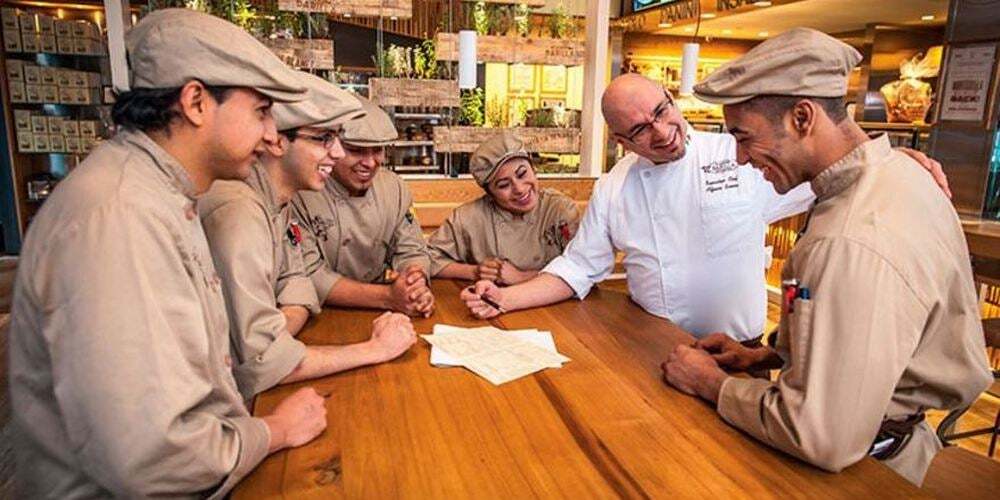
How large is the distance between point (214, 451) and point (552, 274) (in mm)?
1352

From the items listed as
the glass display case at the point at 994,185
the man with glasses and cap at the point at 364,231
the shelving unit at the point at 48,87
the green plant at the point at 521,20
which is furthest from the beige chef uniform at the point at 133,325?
the shelving unit at the point at 48,87

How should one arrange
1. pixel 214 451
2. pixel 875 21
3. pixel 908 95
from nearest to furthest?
pixel 214 451 < pixel 908 95 < pixel 875 21

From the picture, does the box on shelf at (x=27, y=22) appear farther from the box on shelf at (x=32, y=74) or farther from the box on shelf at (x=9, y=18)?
the box on shelf at (x=32, y=74)

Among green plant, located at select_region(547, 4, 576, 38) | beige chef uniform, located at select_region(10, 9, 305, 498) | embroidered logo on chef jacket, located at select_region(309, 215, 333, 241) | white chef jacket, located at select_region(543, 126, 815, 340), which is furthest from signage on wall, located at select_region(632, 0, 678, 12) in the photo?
beige chef uniform, located at select_region(10, 9, 305, 498)

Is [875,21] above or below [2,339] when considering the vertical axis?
above

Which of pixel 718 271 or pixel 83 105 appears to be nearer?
pixel 718 271

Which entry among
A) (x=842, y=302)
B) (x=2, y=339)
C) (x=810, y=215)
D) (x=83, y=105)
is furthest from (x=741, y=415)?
(x=83, y=105)

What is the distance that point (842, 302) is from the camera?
1.03 m

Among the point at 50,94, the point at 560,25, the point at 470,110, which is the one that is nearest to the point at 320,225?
the point at 470,110

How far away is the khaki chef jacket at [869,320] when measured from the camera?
1.02 meters

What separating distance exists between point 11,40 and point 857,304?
289 inches

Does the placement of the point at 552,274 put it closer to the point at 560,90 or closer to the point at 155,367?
the point at 155,367

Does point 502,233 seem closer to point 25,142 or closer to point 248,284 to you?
point 248,284

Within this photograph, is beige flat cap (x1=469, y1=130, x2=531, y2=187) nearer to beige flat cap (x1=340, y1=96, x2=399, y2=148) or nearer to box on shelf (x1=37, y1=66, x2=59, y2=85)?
beige flat cap (x1=340, y1=96, x2=399, y2=148)
